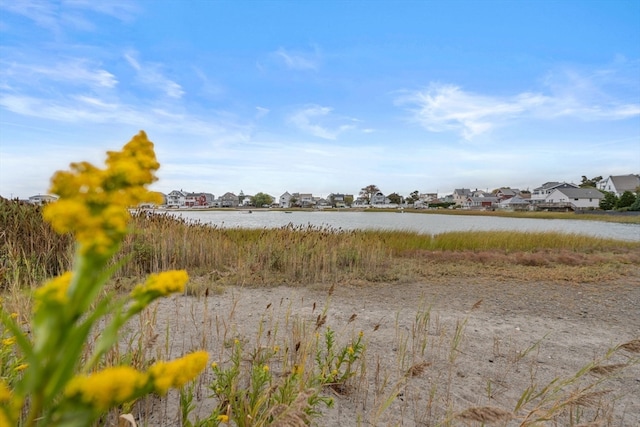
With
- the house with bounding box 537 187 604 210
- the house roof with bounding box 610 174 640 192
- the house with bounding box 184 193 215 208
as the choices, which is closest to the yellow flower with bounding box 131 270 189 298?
the house with bounding box 537 187 604 210

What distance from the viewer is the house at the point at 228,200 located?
11862 centimetres

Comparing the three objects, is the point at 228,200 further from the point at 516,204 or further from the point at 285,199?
the point at 516,204

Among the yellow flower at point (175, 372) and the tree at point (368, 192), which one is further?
the tree at point (368, 192)

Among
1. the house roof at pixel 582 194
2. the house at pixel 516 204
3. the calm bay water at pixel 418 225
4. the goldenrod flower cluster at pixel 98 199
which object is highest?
the house roof at pixel 582 194

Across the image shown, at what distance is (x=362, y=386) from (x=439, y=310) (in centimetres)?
344

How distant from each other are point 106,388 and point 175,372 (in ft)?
0.33

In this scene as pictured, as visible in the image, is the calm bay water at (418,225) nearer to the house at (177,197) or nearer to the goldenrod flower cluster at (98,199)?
the goldenrod flower cluster at (98,199)

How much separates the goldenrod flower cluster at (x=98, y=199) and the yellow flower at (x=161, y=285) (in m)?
0.09

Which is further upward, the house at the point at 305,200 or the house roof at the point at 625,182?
the house roof at the point at 625,182

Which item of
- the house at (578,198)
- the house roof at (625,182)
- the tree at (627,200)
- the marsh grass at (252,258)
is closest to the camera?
the marsh grass at (252,258)

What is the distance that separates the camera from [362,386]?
3420 millimetres

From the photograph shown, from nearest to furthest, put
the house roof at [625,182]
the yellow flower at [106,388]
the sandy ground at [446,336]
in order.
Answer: the yellow flower at [106,388] → the sandy ground at [446,336] → the house roof at [625,182]

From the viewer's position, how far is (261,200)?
11781cm

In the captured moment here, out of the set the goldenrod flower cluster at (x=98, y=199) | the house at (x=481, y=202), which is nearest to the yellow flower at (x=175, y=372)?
the goldenrod flower cluster at (x=98, y=199)
